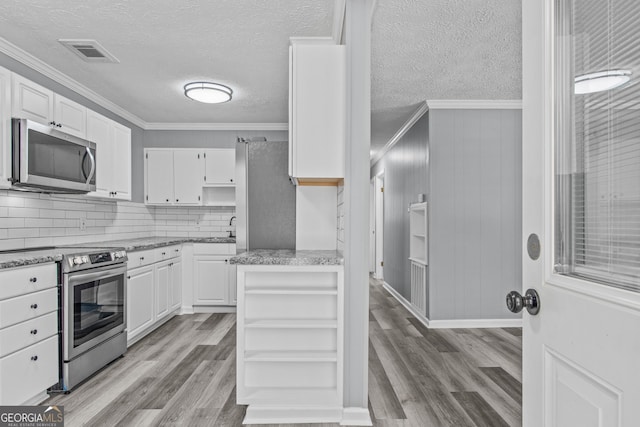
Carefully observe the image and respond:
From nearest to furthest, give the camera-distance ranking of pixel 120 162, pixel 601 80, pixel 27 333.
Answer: pixel 601 80
pixel 27 333
pixel 120 162

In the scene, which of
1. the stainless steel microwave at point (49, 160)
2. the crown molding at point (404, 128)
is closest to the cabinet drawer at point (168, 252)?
the stainless steel microwave at point (49, 160)

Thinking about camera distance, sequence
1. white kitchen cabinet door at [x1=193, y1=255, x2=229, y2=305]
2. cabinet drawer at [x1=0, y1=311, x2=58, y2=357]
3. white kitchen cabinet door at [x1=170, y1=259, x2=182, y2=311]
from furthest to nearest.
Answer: white kitchen cabinet door at [x1=193, y1=255, x2=229, y2=305] → white kitchen cabinet door at [x1=170, y1=259, x2=182, y2=311] → cabinet drawer at [x1=0, y1=311, x2=58, y2=357]

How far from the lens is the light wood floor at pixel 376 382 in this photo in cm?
213

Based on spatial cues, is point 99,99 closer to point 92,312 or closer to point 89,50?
point 89,50

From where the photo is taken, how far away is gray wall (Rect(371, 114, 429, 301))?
4367 mm

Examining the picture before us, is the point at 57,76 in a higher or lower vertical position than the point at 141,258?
higher

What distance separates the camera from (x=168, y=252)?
13.3 feet

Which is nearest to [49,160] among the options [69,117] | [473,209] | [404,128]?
[69,117]

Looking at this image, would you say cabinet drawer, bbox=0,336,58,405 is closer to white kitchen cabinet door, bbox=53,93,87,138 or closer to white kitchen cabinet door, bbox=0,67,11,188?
white kitchen cabinet door, bbox=0,67,11,188

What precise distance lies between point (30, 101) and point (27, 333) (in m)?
1.68

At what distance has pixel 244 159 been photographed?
3.13 meters

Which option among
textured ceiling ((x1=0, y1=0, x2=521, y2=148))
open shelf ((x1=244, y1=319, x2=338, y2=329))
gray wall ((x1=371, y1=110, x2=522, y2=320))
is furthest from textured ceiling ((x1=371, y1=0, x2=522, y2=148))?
open shelf ((x1=244, y1=319, x2=338, y2=329))

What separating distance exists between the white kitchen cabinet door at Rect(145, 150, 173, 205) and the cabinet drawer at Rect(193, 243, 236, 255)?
85cm

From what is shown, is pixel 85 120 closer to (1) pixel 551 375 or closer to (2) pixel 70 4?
(2) pixel 70 4
